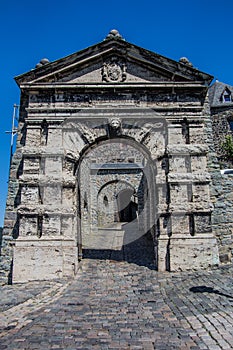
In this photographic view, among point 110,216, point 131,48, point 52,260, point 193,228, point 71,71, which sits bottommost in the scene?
point 52,260

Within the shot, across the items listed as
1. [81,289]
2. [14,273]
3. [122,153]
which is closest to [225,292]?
[81,289]

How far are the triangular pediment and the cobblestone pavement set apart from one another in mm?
4575

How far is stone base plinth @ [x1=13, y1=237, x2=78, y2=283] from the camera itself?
6035mm

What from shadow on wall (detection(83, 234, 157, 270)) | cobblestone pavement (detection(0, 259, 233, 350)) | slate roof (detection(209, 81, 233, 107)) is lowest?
cobblestone pavement (detection(0, 259, 233, 350))

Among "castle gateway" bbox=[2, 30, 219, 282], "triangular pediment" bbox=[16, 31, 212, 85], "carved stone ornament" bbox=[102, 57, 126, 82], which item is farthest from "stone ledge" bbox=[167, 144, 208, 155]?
"carved stone ornament" bbox=[102, 57, 126, 82]

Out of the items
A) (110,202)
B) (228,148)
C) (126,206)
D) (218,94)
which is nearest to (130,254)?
(110,202)

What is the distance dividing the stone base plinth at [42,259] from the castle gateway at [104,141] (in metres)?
0.02

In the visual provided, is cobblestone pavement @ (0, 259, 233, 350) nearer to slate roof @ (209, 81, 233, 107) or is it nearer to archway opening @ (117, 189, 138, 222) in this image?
archway opening @ (117, 189, 138, 222)

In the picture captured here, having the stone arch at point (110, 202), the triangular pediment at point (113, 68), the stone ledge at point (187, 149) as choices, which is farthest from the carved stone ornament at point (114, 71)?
the stone arch at point (110, 202)

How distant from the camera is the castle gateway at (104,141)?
6.27m

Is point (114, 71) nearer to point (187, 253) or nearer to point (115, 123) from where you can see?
point (115, 123)

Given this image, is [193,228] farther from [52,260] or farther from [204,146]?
[52,260]

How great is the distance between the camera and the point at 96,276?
6.32m

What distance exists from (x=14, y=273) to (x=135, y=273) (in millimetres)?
2566
